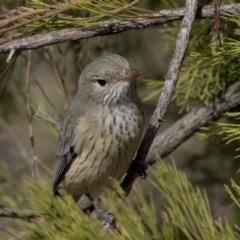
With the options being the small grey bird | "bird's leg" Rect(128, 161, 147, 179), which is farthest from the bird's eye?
"bird's leg" Rect(128, 161, 147, 179)

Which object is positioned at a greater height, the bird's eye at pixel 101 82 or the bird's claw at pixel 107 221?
the bird's eye at pixel 101 82

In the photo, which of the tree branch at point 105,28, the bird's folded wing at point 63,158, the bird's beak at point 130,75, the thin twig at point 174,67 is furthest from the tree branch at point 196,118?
the thin twig at point 174,67

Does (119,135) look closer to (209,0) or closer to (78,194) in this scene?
(78,194)

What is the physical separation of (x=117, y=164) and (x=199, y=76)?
734 millimetres

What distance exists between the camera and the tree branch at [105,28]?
288 centimetres

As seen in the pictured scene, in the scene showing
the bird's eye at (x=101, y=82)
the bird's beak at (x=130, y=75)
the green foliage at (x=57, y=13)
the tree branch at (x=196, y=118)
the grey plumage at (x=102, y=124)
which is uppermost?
the green foliage at (x=57, y=13)

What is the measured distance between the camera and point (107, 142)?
3598 millimetres

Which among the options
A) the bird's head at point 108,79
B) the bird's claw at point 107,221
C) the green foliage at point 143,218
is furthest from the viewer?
the bird's head at point 108,79

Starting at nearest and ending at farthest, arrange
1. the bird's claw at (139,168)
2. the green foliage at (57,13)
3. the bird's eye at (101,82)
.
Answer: the green foliage at (57,13), the bird's claw at (139,168), the bird's eye at (101,82)

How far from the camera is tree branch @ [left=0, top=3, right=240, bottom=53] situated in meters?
2.88

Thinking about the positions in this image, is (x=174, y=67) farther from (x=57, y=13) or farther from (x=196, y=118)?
(x=196, y=118)

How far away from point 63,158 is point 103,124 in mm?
496

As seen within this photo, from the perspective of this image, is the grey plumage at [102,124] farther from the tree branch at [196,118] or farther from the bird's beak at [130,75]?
the tree branch at [196,118]

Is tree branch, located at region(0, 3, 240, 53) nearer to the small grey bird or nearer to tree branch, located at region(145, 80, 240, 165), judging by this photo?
the small grey bird
